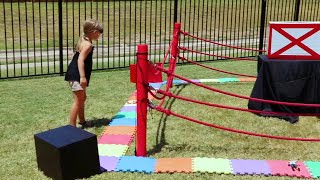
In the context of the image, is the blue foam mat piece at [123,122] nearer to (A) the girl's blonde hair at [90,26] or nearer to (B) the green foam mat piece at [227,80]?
(A) the girl's blonde hair at [90,26]

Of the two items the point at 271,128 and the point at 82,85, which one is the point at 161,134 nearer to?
the point at 82,85

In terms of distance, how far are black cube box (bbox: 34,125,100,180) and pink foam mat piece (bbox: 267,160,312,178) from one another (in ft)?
5.83

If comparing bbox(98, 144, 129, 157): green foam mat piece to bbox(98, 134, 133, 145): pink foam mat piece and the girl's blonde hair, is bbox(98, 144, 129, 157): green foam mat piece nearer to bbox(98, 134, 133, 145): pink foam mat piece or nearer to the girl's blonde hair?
bbox(98, 134, 133, 145): pink foam mat piece

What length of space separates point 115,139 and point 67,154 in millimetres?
1433

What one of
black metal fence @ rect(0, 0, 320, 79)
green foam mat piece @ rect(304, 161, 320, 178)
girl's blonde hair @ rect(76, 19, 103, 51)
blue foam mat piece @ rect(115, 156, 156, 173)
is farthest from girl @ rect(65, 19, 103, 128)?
black metal fence @ rect(0, 0, 320, 79)

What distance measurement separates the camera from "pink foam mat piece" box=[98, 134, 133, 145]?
17.5 feet

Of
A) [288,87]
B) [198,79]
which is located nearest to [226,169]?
[288,87]

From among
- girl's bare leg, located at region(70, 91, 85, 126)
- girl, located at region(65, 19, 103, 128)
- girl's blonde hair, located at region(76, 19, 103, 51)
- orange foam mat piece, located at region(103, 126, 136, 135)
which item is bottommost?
orange foam mat piece, located at region(103, 126, 136, 135)

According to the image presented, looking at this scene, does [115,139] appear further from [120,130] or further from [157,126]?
[157,126]

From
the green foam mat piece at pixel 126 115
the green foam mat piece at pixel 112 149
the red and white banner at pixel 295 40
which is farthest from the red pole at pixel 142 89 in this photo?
the red and white banner at pixel 295 40

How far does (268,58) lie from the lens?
260 inches

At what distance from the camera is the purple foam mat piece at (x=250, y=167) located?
4.49 metres

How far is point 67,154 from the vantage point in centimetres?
405

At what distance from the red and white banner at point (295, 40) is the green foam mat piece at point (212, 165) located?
244cm
